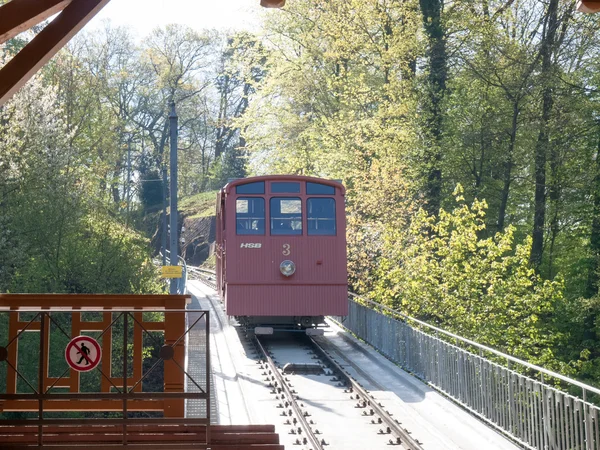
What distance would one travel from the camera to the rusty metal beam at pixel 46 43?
563 cm

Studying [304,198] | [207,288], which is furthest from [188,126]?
[304,198]

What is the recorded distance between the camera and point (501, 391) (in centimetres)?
1120

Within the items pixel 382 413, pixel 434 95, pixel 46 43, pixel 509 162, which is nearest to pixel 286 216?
pixel 382 413

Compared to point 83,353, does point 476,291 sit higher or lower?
lower

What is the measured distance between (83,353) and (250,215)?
513 inches

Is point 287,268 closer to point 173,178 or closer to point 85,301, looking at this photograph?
point 173,178

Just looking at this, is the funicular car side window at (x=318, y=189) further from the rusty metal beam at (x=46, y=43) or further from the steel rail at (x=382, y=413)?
the rusty metal beam at (x=46, y=43)

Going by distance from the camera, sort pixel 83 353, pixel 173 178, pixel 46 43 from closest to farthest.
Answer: pixel 46 43 → pixel 83 353 → pixel 173 178

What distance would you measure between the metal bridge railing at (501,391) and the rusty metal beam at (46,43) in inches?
224

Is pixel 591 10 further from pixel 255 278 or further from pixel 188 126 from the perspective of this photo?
pixel 188 126

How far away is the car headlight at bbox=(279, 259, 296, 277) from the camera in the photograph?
19.0 metres

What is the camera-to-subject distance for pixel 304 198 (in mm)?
19625

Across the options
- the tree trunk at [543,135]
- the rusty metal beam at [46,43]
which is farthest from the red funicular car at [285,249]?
the rusty metal beam at [46,43]

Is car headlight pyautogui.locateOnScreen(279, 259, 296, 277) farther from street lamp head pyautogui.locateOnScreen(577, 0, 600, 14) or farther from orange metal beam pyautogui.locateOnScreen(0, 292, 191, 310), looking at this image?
street lamp head pyautogui.locateOnScreen(577, 0, 600, 14)
